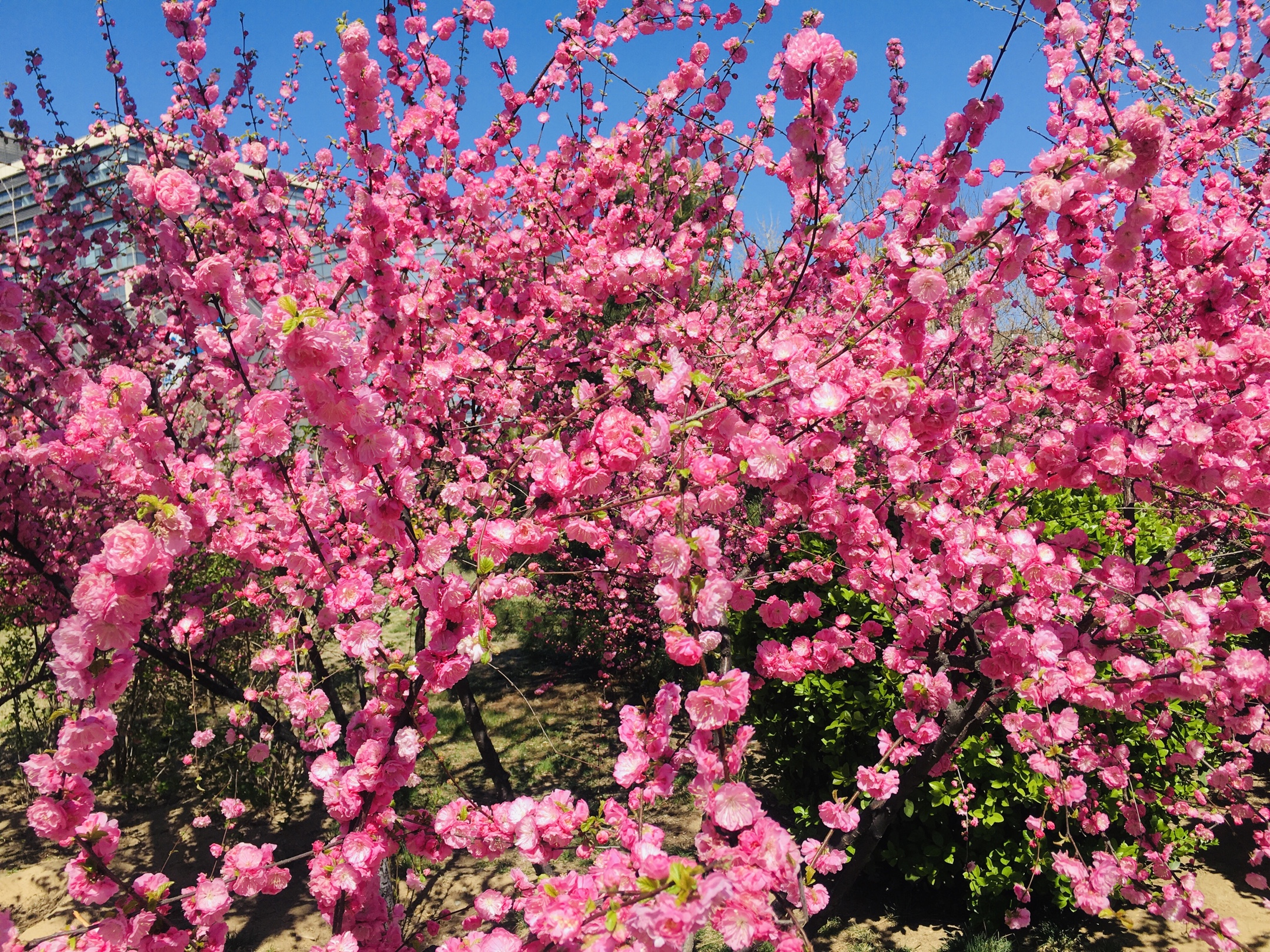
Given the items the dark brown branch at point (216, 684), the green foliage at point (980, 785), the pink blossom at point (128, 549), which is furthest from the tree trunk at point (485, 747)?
the pink blossom at point (128, 549)

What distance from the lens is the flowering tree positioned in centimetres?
167

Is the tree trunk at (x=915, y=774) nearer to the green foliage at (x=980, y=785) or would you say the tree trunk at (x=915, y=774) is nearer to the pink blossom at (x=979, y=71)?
the green foliage at (x=980, y=785)

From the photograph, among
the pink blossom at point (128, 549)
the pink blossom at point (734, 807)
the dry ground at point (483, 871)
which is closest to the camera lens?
the pink blossom at point (128, 549)

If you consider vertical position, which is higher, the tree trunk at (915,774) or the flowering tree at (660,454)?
the flowering tree at (660,454)

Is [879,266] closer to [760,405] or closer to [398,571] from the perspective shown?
[760,405]

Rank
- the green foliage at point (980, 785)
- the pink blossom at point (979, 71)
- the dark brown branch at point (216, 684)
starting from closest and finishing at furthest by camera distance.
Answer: the pink blossom at point (979, 71) → the dark brown branch at point (216, 684) → the green foliage at point (980, 785)

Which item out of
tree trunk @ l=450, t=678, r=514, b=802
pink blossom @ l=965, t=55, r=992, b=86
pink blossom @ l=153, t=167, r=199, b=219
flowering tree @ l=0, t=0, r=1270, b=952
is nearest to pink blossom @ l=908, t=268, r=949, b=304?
flowering tree @ l=0, t=0, r=1270, b=952

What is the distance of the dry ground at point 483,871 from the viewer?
3600mm

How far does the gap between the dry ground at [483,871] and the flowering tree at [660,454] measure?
0.45 meters

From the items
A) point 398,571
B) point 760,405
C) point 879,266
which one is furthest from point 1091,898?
point 398,571

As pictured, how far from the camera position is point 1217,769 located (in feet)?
10.4

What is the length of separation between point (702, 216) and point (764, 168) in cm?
87

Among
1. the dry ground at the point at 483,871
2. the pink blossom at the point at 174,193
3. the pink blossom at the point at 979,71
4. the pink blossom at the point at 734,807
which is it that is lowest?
the dry ground at the point at 483,871

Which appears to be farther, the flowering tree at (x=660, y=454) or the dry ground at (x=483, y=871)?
the dry ground at (x=483, y=871)
